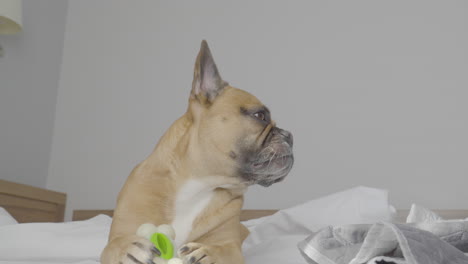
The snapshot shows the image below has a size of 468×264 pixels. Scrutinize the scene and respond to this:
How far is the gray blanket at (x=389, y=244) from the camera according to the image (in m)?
0.53

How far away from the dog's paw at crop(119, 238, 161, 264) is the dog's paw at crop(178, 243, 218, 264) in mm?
56

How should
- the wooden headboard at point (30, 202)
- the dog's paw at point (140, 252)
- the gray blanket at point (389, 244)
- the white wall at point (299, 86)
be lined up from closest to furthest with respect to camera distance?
the gray blanket at point (389, 244), the dog's paw at point (140, 252), the white wall at point (299, 86), the wooden headboard at point (30, 202)

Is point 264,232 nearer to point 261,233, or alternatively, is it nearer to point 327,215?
point 261,233

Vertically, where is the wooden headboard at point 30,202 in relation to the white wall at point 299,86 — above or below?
below

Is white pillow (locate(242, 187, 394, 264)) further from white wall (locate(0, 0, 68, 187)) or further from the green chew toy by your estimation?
white wall (locate(0, 0, 68, 187))

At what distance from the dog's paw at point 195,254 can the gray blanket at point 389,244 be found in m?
0.18

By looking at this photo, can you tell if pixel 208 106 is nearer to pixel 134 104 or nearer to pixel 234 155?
pixel 234 155

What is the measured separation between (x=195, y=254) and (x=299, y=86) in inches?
64.0

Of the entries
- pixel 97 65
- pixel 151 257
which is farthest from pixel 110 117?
pixel 151 257

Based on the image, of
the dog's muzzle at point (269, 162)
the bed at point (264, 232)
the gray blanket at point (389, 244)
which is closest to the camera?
the gray blanket at point (389, 244)

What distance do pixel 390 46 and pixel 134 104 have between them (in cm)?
143

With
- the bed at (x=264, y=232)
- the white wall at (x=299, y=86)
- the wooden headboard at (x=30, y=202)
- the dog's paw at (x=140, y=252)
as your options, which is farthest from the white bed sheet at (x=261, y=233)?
the wooden headboard at (x=30, y=202)

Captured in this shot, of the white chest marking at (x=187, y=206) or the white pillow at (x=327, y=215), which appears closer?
the white chest marking at (x=187, y=206)

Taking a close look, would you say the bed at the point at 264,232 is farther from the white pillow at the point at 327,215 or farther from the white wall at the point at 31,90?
the white wall at the point at 31,90
